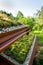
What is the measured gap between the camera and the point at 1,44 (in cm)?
269

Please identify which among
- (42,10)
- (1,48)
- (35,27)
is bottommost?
(35,27)

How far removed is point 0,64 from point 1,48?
98 centimetres

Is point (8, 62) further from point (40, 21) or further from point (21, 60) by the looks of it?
point (40, 21)

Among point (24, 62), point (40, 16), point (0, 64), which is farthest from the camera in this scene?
point (40, 16)

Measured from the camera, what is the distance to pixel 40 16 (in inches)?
2164

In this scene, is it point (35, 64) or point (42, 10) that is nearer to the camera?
point (35, 64)

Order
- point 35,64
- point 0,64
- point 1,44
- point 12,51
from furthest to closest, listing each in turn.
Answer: point 35,64 < point 12,51 < point 0,64 < point 1,44

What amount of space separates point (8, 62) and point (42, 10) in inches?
2155

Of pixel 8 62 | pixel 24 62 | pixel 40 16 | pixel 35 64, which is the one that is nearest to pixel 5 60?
pixel 8 62

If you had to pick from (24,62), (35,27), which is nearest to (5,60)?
(24,62)

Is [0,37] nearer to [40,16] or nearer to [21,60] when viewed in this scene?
[21,60]

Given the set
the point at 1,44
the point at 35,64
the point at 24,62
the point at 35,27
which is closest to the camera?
the point at 1,44

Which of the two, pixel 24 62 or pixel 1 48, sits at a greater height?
pixel 1 48

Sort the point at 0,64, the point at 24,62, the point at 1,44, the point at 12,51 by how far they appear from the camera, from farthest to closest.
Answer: the point at 12,51
the point at 24,62
the point at 0,64
the point at 1,44
